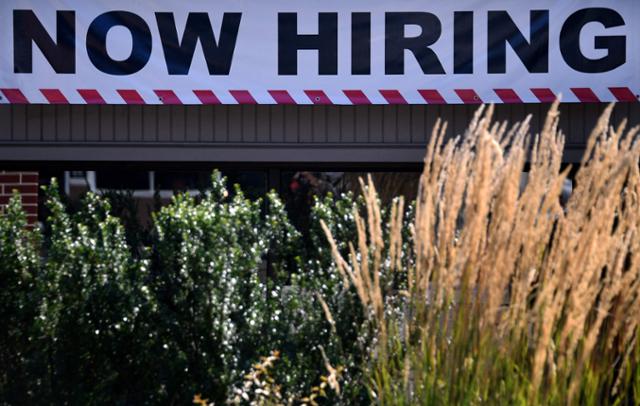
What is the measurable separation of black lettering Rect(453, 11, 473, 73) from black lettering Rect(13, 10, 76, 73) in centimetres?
239

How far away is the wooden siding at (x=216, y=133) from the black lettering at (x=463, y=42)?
33 cm

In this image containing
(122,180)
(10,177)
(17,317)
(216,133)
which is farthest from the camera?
(10,177)

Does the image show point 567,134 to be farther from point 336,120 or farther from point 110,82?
point 110,82

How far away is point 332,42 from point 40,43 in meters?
1.83

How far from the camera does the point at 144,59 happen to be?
21.9 ft

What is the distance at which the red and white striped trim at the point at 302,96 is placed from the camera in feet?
Answer: 21.8

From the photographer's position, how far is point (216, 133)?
22.2 feet

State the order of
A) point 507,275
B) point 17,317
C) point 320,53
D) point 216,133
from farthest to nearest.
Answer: point 216,133, point 320,53, point 17,317, point 507,275

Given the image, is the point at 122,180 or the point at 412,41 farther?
the point at 122,180

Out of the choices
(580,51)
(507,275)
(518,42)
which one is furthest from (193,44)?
(507,275)

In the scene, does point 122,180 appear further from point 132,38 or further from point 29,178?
point 132,38

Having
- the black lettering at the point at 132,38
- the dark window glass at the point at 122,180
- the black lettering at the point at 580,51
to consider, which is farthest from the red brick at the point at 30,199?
the black lettering at the point at 580,51

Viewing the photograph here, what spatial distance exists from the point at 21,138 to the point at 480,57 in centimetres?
295

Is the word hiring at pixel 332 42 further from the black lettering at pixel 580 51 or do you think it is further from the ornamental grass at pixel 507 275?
the ornamental grass at pixel 507 275
